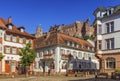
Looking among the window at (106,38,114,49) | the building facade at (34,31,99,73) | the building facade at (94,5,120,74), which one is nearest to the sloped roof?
the building facade at (34,31,99,73)

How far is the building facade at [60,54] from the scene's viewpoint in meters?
64.8

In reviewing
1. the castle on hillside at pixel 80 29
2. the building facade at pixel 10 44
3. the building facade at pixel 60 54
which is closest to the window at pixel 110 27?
the building facade at pixel 60 54

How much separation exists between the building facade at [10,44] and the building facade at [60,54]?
735cm

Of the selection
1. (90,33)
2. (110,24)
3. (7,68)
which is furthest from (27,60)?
(90,33)

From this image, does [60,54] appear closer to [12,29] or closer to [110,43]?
[12,29]

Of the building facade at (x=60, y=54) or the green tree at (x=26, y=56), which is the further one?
the building facade at (x=60, y=54)

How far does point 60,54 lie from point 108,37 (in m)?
23.3

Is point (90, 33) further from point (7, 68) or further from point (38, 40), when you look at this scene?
point (7, 68)

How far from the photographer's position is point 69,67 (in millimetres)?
66375

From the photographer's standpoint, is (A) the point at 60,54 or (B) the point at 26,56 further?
(A) the point at 60,54

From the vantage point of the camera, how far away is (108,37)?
43531 mm

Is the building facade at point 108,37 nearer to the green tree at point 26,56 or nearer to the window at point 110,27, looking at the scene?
the window at point 110,27

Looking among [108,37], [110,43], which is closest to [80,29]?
[108,37]

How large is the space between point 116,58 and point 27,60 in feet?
72.0
